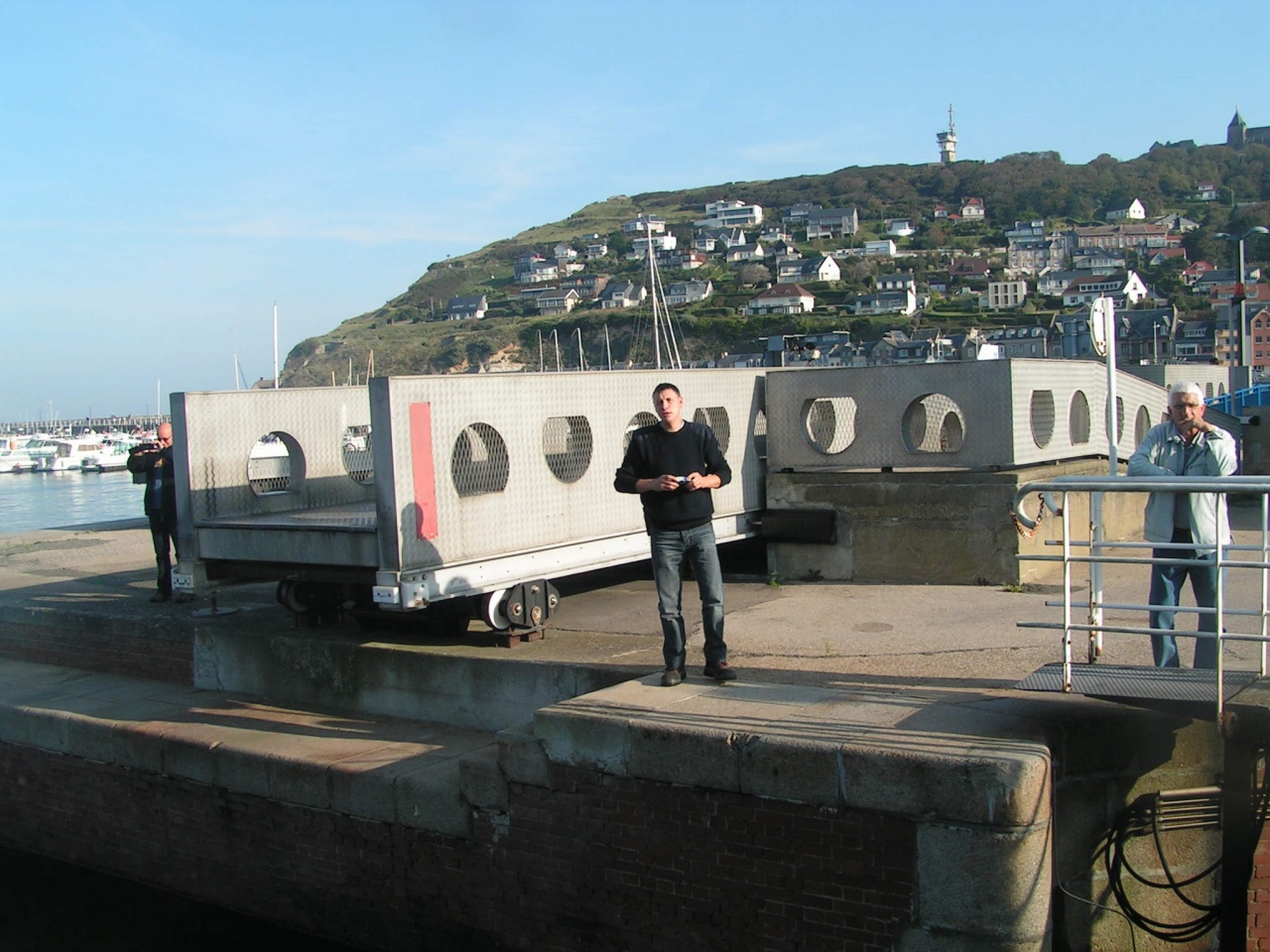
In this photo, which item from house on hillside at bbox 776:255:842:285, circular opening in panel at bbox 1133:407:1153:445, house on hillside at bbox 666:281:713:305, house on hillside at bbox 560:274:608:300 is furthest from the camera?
house on hillside at bbox 776:255:842:285

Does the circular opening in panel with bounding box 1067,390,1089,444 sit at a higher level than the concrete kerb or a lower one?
higher

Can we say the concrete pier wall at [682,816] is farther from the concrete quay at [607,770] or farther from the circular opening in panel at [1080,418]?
the circular opening in panel at [1080,418]

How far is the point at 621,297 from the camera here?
6353 inches

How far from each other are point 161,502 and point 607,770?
7008 millimetres

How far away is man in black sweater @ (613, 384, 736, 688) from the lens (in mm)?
6785

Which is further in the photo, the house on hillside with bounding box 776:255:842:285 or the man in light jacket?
the house on hillside with bounding box 776:255:842:285

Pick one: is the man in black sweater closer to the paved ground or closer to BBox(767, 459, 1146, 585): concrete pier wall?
the paved ground

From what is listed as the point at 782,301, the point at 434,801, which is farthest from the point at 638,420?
the point at 782,301

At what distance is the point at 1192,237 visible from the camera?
174 m

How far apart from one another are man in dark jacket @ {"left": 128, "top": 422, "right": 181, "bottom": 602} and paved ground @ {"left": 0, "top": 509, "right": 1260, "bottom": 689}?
33 centimetres

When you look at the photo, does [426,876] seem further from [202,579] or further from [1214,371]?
[1214,371]

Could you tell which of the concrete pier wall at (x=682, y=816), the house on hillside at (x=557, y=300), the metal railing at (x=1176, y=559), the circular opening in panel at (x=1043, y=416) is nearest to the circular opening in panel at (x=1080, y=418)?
the circular opening in panel at (x=1043, y=416)

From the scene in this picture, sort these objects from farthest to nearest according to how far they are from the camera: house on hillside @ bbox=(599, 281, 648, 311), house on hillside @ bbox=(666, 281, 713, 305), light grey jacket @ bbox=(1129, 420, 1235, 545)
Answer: house on hillside @ bbox=(666, 281, 713, 305) < house on hillside @ bbox=(599, 281, 648, 311) < light grey jacket @ bbox=(1129, 420, 1235, 545)

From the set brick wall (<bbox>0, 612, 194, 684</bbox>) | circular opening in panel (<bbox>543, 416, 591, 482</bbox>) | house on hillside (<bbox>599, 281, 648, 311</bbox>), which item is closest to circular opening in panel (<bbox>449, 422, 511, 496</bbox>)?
circular opening in panel (<bbox>543, 416, 591, 482</bbox>)
